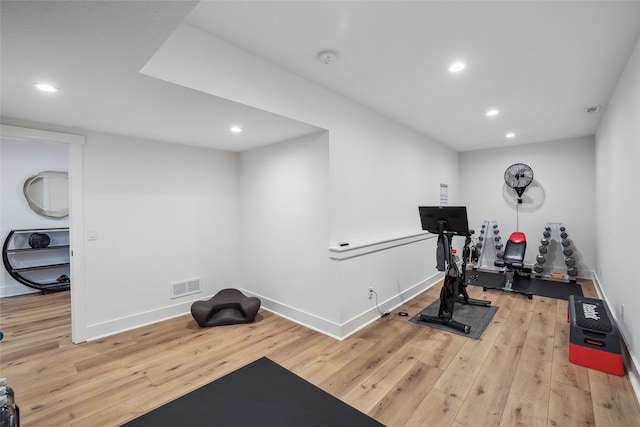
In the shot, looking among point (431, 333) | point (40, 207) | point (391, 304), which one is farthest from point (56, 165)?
point (431, 333)

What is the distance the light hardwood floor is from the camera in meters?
1.89

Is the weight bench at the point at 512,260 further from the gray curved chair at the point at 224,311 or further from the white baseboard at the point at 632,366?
the gray curved chair at the point at 224,311

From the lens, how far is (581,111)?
12.2 feet

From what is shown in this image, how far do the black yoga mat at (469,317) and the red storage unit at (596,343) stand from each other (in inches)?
30.3

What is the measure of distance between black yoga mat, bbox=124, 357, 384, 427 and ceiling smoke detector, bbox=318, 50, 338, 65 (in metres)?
2.24

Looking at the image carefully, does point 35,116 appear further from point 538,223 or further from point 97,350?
point 538,223

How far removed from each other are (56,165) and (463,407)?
676 cm

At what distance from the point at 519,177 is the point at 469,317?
11.4ft

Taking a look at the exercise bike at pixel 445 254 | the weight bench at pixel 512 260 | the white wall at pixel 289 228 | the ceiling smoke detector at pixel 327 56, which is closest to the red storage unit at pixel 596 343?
the exercise bike at pixel 445 254

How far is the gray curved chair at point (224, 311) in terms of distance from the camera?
3.24 meters

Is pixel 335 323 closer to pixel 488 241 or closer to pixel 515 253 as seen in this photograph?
pixel 515 253

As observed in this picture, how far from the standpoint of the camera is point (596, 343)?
2330 mm

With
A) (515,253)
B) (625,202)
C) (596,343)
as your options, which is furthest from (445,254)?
(515,253)

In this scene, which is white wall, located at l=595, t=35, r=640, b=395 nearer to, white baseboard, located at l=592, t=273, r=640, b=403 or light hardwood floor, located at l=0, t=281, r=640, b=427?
white baseboard, located at l=592, t=273, r=640, b=403
